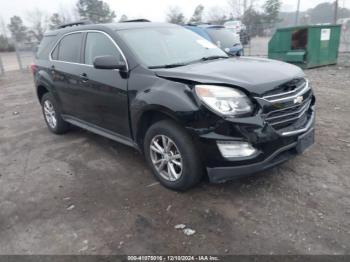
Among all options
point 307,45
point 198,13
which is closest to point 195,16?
point 198,13

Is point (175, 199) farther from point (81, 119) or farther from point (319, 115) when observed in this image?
point (319, 115)

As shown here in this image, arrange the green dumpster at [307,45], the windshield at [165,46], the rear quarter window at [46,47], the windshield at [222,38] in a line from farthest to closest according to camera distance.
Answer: the green dumpster at [307,45], the windshield at [222,38], the rear quarter window at [46,47], the windshield at [165,46]

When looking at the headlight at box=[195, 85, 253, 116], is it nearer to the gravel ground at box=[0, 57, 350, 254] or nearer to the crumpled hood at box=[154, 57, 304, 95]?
the crumpled hood at box=[154, 57, 304, 95]

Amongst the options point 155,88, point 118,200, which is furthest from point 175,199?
point 155,88

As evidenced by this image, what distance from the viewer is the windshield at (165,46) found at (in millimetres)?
3859

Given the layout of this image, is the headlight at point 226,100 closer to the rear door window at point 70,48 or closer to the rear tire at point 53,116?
the rear door window at point 70,48

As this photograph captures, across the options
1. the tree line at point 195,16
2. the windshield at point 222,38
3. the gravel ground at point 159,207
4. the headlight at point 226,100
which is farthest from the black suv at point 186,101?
the tree line at point 195,16

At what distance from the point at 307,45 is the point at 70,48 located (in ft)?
28.5

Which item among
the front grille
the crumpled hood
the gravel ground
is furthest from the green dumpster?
the front grille

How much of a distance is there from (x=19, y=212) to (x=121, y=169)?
50.7 inches

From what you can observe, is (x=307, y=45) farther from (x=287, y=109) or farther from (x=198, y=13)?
(x=198, y=13)

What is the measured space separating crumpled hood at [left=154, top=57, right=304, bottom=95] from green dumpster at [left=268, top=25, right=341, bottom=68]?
327 inches

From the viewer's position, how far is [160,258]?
8.75ft

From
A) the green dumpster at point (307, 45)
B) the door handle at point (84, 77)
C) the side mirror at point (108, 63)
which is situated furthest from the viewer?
the green dumpster at point (307, 45)
